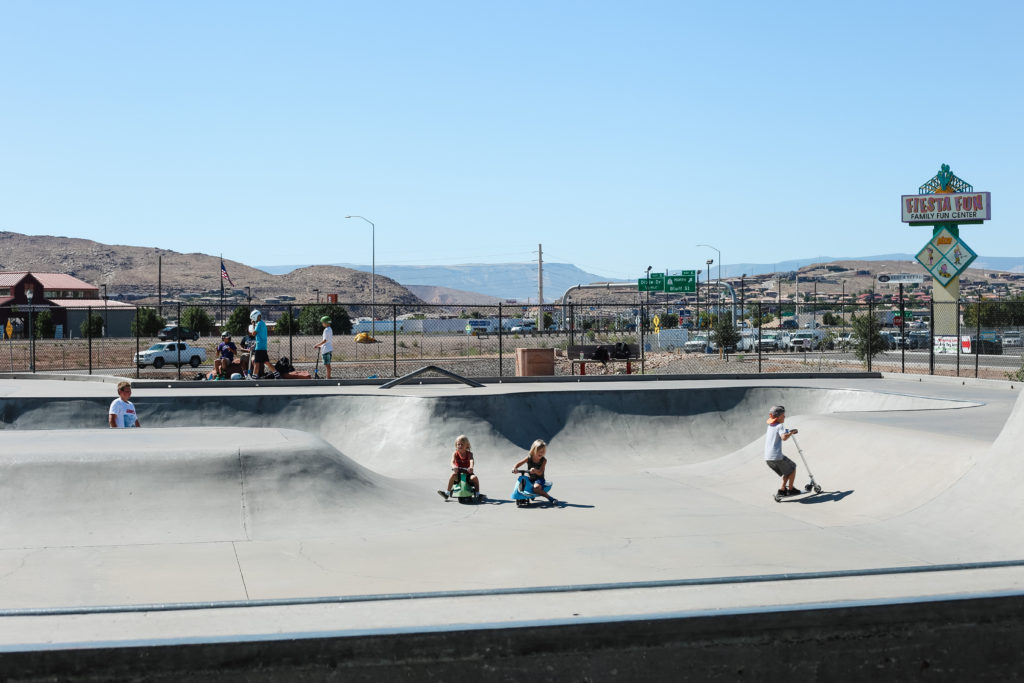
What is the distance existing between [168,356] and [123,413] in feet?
94.0

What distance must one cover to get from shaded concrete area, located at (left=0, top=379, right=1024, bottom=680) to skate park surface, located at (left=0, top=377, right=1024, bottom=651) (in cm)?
3

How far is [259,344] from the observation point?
69.4 feet

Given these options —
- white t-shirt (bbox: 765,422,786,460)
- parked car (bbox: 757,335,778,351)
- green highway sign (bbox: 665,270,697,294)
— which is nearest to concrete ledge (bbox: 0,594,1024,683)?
white t-shirt (bbox: 765,422,786,460)

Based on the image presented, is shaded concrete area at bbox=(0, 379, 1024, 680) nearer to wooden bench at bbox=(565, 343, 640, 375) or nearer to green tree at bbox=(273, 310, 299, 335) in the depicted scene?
green tree at bbox=(273, 310, 299, 335)

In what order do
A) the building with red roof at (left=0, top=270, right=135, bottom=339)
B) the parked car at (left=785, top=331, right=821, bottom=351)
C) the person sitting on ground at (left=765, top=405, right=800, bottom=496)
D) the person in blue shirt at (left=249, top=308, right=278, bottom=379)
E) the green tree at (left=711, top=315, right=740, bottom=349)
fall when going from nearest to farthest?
the person sitting on ground at (left=765, top=405, right=800, bottom=496), the person in blue shirt at (left=249, top=308, right=278, bottom=379), the green tree at (left=711, top=315, right=740, bottom=349), the parked car at (left=785, top=331, right=821, bottom=351), the building with red roof at (left=0, top=270, right=135, bottom=339)

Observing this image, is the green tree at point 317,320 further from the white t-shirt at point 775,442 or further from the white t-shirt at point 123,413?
the white t-shirt at point 775,442

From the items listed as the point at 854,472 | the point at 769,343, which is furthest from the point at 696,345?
the point at 854,472

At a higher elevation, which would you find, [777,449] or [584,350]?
[584,350]

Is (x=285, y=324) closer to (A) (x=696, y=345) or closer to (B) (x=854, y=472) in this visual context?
(A) (x=696, y=345)

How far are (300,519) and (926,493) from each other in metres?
6.91

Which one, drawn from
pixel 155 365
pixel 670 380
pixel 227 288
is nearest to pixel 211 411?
pixel 670 380

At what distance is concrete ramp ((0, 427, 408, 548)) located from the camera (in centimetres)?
943

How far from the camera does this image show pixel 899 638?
237 inches

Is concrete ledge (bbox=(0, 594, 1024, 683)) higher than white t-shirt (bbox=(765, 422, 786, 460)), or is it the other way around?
white t-shirt (bbox=(765, 422, 786, 460))
